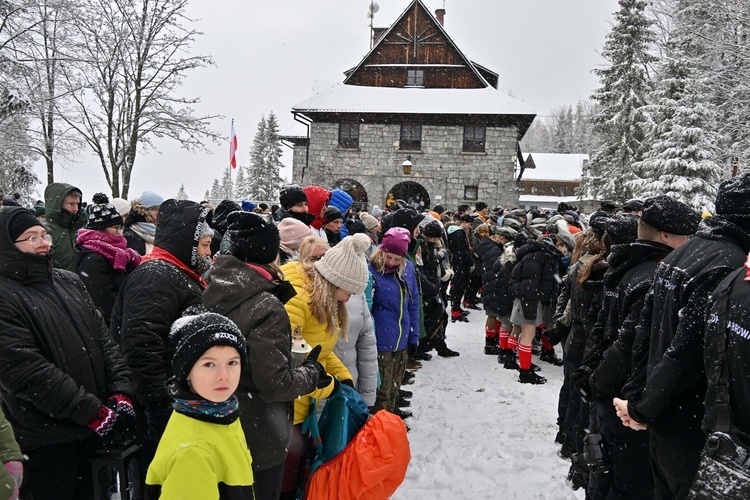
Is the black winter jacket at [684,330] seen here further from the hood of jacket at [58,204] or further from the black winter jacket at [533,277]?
the hood of jacket at [58,204]

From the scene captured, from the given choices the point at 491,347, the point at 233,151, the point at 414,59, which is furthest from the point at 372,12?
the point at 491,347

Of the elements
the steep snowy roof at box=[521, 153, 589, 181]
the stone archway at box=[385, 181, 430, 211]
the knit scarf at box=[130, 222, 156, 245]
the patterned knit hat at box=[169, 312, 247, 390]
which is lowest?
the patterned knit hat at box=[169, 312, 247, 390]

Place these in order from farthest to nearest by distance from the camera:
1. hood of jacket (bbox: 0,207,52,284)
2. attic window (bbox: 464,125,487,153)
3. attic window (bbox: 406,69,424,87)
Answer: attic window (bbox: 406,69,424,87) → attic window (bbox: 464,125,487,153) → hood of jacket (bbox: 0,207,52,284)

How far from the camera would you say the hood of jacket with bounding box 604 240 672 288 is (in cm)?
315

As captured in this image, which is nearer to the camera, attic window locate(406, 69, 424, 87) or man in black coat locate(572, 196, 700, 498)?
man in black coat locate(572, 196, 700, 498)

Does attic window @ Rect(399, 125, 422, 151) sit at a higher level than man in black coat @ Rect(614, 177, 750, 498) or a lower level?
higher

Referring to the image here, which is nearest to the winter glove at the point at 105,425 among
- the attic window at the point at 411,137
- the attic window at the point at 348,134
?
the attic window at the point at 411,137

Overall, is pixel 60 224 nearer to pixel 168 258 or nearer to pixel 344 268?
pixel 168 258

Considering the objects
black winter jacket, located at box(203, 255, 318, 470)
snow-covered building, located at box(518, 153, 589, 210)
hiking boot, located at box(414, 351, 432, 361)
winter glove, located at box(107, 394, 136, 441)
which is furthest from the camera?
snow-covered building, located at box(518, 153, 589, 210)

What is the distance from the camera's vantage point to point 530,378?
22.4 feet

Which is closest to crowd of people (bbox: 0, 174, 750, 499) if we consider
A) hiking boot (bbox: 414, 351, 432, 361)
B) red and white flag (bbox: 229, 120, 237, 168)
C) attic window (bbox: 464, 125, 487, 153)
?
hiking boot (bbox: 414, 351, 432, 361)

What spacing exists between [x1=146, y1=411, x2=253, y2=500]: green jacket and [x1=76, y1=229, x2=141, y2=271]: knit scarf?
2333 millimetres

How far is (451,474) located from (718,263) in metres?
2.95

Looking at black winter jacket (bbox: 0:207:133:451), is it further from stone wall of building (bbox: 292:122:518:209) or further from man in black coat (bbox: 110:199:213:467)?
stone wall of building (bbox: 292:122:518:209)
